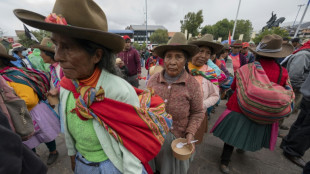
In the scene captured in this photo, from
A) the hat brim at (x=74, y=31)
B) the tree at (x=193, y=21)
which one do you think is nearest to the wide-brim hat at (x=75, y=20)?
the hat brim at (x=74, y=31)

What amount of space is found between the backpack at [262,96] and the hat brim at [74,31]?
6.06ft

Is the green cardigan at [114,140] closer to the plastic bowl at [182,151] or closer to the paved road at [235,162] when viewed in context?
the plastic bowl at [182,151]

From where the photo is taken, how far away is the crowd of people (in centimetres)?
86

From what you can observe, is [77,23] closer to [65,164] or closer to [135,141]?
[135,141]

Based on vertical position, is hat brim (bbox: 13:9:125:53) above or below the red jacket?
above

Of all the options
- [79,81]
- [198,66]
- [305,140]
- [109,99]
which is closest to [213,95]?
[198,66]

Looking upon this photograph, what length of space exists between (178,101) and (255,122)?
150cm

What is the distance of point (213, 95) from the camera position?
229 cm

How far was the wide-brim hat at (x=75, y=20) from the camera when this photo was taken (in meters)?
0.78

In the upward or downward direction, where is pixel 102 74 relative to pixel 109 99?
upward

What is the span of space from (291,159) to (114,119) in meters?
3.92

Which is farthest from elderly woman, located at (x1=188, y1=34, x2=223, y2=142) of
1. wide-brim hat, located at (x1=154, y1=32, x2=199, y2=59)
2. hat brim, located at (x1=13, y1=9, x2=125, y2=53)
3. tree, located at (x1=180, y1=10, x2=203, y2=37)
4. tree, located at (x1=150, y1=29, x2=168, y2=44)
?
tree, located at (x1=150, y1=29, x2=168, y2=44)

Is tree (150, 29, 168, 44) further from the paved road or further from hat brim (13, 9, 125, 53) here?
hat brim (13, 9, 125, 53)

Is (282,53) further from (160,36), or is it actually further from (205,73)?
(160,36)
